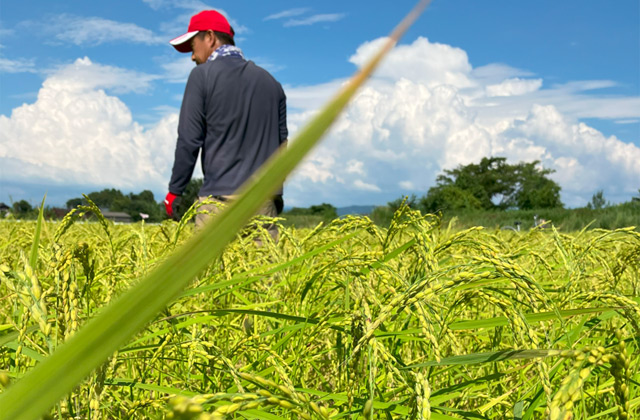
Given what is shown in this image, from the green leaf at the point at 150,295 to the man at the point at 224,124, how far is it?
4389 mm

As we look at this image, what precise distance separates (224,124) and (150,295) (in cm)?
470

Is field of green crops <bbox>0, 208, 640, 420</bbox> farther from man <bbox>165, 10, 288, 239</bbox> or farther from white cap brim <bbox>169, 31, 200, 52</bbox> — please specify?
white cap brim <bbox>169, 31, 200, 52</bbox>

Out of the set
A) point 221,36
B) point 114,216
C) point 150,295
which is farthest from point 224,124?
point 150,295

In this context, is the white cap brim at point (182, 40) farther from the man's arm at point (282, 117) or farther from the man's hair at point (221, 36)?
the man's arm at point (282, 117)

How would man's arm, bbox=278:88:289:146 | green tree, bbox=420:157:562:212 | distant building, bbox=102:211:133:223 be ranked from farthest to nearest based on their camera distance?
green tree, bbox=420:157:562:212, distant building, bbox=102:211:133:223, man's arm, bbox=278:88:289:146

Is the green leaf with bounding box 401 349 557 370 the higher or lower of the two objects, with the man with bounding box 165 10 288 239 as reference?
lower

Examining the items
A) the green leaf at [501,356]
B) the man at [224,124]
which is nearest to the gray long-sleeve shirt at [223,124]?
the man at [224,124]

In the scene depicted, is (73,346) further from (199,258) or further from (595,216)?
(595,216)

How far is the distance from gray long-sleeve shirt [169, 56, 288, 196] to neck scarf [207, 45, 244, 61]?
8 centimetres

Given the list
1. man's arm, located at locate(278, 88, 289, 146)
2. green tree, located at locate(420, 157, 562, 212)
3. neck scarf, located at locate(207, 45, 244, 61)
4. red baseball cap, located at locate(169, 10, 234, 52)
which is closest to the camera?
neck scarf, located at locate(207, 45, 244, 61)

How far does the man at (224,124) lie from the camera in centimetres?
479

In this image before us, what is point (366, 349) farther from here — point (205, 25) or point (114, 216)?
point (114, 216)

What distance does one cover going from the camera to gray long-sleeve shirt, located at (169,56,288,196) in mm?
4789

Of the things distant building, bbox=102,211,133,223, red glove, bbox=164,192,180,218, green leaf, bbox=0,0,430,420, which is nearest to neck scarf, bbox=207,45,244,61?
red glove, bbox=164,192,180,218
